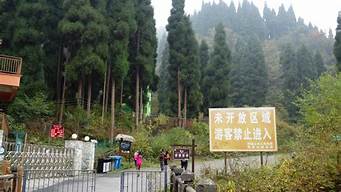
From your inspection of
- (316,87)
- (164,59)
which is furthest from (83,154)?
(164,59)

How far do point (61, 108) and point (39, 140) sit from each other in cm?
353

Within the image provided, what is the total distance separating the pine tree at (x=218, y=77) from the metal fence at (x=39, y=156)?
2332 centimetres

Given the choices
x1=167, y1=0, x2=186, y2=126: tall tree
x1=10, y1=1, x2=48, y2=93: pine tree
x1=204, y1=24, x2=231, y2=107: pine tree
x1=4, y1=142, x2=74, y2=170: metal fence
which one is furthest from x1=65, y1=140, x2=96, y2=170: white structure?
x1=204, y1=24, x2=231, y2=107: pine tree

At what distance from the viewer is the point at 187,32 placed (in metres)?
34.9

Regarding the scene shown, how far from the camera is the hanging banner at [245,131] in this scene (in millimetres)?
12836

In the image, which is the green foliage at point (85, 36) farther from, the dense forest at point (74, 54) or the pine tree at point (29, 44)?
the pine tree at point (29, 44)

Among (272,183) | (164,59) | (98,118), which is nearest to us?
(272,183)

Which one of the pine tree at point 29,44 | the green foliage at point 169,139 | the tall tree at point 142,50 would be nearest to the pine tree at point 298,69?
the green foliage at point 169,139

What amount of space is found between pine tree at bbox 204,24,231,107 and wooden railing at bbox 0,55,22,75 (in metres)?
23.6

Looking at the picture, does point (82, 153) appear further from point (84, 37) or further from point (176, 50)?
point (176, 50)

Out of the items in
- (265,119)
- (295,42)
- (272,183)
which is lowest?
(272,183)

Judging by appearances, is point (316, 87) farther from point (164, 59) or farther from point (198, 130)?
point (164, 59)

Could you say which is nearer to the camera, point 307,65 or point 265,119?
point 265,119

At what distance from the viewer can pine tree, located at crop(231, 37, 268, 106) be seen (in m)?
50.9
